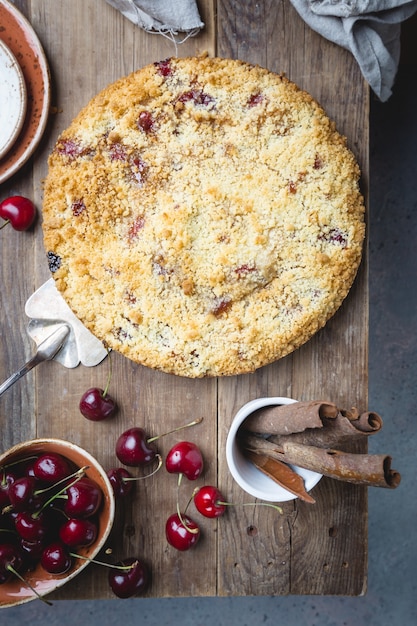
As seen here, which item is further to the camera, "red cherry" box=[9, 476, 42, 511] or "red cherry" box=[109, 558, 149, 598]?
"red cherry" box=[109, 558, 149, 598]

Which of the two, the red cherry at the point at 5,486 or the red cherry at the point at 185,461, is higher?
the red cherry at the point at 5,486

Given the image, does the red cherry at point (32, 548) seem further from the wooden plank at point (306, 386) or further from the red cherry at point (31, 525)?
the wooden plank at point (306, 386)

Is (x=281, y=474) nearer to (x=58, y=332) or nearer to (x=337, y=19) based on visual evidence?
(x=58, y=332)

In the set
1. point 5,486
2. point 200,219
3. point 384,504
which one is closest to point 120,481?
point 5,486

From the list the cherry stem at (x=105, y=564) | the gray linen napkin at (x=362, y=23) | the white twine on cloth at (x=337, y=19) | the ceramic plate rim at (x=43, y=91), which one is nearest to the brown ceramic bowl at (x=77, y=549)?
the cherry stem at (x=105, y=564)

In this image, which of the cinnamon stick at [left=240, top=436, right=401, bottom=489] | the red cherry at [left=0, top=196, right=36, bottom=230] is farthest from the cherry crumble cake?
the cinnamon stick at [left=240, top=436, right=401, bottom=489]

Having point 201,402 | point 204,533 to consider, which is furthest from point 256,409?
point 204,533

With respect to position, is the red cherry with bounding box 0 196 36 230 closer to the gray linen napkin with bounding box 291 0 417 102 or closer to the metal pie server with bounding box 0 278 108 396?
the metal pie server with bounding box 0 278 108 396
